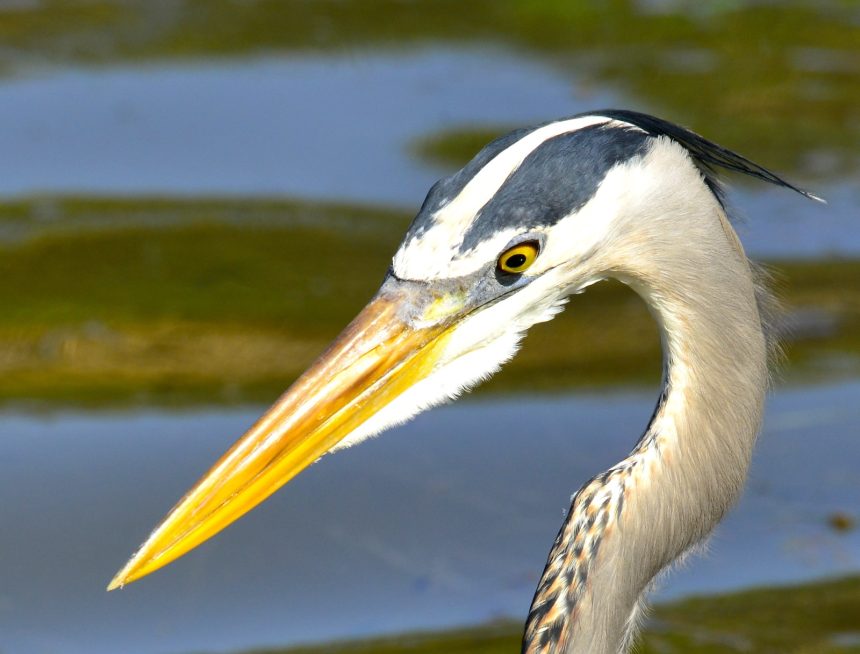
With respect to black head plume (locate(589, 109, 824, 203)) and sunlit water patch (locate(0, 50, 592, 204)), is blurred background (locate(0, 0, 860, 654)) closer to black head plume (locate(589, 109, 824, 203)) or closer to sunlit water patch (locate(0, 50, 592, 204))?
sunlit water patch (locate(0, 50, 592, 204))

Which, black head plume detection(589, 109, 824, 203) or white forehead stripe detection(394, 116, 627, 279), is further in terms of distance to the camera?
black head plume detection(589, 109, 824, 203)

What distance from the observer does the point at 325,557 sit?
4219mm

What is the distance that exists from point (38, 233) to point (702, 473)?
3442mm

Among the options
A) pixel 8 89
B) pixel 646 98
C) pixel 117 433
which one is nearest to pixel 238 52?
pixel 8 89

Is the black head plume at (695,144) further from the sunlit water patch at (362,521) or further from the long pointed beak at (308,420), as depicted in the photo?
the sunlit water patch at (362,521)

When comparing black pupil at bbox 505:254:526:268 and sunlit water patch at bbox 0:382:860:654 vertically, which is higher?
black pupil at bbox 505:254:526:268

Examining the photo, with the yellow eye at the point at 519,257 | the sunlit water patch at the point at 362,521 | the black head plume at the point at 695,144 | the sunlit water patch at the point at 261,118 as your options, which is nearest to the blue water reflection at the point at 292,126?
the sunlit water patch at the point at 261,118

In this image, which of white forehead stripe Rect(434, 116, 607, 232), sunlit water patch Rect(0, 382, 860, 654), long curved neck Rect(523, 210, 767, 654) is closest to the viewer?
white forehead stripe Rect(434, 116, 607, 232)

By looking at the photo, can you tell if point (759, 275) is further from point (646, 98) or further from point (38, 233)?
point (646, 98)

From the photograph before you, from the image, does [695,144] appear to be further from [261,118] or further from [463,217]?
[261,118]

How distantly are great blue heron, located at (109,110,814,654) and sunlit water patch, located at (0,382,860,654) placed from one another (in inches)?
52.1

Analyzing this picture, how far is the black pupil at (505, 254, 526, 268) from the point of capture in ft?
8.57

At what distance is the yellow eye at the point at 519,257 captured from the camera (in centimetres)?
260

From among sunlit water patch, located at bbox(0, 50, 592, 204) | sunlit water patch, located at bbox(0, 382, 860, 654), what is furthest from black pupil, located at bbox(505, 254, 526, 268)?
sunlit water patch, located at bbox(0, 50, 592, 204)
